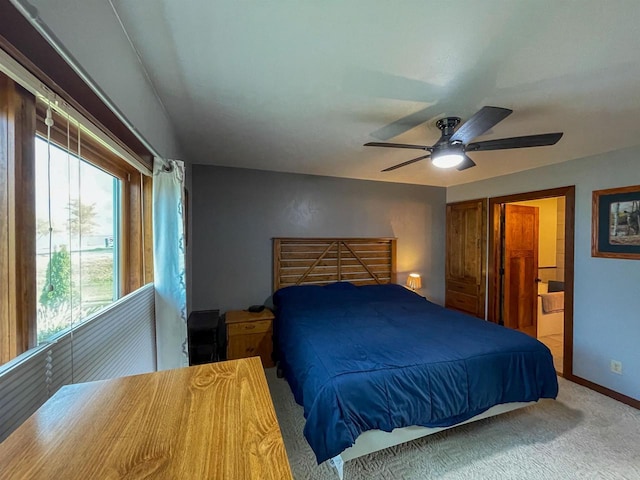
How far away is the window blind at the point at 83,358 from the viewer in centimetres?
72

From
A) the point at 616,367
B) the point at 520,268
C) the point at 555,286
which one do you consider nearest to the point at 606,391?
the point at 616,367

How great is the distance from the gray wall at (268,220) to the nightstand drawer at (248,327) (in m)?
0.48

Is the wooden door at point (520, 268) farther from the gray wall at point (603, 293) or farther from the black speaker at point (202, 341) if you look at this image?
the black speaker at point (202, 341)

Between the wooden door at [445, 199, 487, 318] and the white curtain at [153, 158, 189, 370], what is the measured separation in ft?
12.8

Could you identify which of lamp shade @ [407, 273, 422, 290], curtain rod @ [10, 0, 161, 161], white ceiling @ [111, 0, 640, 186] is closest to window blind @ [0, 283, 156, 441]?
curtain rod @ [10, 0, 161, 161]

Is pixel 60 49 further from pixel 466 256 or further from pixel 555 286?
pixel 555 286

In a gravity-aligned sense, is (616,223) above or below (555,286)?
above

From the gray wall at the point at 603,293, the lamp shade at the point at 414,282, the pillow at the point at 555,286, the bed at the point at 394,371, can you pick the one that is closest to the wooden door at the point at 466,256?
the lamp shade at the point at 414,282

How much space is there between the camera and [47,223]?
0.94 metres

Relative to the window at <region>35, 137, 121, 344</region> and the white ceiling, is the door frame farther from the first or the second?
the window at <region>35, 137, 121, 344</region>

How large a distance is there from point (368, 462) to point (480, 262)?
3173 millimetres

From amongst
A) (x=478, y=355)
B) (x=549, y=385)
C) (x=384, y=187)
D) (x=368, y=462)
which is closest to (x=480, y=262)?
(x=384, y=187)

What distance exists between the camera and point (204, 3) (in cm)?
106

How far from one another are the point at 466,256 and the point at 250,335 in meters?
3.38
